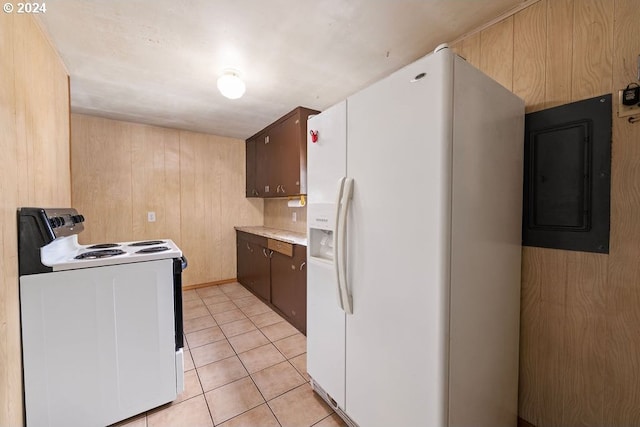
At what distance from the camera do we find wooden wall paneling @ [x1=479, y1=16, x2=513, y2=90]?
4.55ft

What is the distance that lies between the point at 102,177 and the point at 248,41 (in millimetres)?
2815

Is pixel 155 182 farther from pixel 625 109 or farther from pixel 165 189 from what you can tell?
pixel 625 109

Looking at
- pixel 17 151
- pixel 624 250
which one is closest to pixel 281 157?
pixel 17 151

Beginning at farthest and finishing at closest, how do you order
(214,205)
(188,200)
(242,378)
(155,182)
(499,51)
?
(214,205) < (188,200) < (155,182) < (242,378) < (499,51)

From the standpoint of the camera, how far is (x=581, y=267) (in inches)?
46.8

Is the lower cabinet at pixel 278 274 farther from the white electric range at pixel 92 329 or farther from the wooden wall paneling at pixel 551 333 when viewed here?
the wooden wall paneling at pixel 551 333

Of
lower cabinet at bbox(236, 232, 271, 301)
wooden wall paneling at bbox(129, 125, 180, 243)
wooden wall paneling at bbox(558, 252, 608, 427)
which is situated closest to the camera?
wooden wall paneling at bbox(558, 252, 608, 427)

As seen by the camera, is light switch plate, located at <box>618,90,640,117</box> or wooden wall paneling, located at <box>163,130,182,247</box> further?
wooden wall paneling, located at <box>163,130,182,247</box>

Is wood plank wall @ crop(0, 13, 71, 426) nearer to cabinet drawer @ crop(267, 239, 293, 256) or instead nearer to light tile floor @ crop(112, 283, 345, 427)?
light tile floor @ crop(112, 283, 345, 427)

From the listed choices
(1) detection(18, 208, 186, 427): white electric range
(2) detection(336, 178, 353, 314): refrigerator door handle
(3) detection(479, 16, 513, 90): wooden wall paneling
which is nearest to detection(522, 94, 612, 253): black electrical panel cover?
(3) detection(479, 16, 513, 90): wooden wall paneling

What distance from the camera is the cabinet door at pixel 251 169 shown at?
3842 millimetres

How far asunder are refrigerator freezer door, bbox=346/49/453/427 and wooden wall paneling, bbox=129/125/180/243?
10.6 ft

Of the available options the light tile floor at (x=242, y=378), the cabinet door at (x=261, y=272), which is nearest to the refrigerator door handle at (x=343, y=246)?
the light tile floor at (x=242, y=378)

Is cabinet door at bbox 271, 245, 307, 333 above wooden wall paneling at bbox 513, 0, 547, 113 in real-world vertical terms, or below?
below
